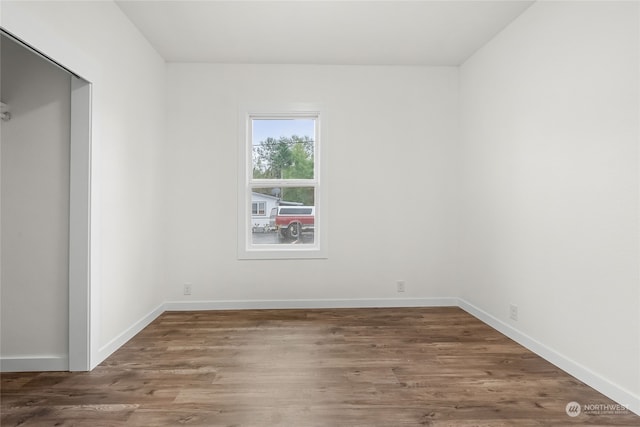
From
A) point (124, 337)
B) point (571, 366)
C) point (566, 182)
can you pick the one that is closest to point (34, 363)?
point (124, 337)

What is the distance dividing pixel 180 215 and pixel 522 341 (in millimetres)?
3588

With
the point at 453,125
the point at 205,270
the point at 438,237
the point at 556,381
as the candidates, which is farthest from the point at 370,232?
the point at 556,381

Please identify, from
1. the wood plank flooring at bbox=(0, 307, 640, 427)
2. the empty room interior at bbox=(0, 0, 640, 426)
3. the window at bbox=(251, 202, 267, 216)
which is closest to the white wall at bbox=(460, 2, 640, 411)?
the empty room interior at bbox=(0, 0, 640, 426)

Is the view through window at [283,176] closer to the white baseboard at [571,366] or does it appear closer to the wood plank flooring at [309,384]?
the wood plank flooring at [309,384]

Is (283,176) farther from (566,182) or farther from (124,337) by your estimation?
(566,182)

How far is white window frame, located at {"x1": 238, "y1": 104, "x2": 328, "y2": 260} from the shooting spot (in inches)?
155

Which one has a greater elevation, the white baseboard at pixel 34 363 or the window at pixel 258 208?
the window at pixel 258 208

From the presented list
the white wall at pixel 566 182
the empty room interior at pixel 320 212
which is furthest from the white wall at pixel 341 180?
the white wall at pixel 566 182

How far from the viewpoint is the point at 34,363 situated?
240cm

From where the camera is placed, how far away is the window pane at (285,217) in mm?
4098

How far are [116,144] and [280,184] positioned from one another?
1.73 m

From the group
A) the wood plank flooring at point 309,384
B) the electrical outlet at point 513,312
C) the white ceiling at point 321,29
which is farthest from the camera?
the electrical outlet at point 513,312

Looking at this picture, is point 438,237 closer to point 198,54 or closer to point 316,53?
point 316,53

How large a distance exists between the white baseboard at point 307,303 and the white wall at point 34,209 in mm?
1524
